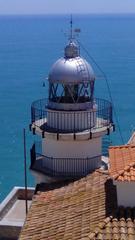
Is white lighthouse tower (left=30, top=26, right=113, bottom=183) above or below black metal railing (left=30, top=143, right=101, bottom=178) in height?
above

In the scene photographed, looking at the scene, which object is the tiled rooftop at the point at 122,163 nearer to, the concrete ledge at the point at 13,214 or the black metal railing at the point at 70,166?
the black metal railing at the point at 70,166

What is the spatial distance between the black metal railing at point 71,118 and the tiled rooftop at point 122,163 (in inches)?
60.4

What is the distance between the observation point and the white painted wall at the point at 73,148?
1661cm

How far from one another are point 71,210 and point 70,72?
4301 millimetres

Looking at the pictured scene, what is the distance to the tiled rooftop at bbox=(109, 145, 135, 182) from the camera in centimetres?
1262

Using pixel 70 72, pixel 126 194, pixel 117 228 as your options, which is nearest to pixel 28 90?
pixel 70 72

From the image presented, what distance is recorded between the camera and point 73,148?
16672mm

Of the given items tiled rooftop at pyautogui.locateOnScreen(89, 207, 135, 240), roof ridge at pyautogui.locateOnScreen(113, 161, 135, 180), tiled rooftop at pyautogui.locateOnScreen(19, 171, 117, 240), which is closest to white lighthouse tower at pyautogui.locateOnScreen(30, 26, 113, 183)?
tiled rooftop at pyautogui.locateOnScreen(19, 171, 117, 240)

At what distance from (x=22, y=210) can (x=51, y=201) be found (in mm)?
4037

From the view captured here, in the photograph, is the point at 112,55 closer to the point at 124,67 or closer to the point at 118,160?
the point at 124,67

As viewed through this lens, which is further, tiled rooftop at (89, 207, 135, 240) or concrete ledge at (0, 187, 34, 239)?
concrete ledge at (0, 187, 34, 239)

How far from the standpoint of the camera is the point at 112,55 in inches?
5605

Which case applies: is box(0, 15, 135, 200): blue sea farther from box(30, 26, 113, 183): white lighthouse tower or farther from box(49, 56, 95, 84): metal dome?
box(30, 26, 113, 183): white lighthouse tower

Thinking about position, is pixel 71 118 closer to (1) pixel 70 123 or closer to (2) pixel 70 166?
(1) pixel 70 123
